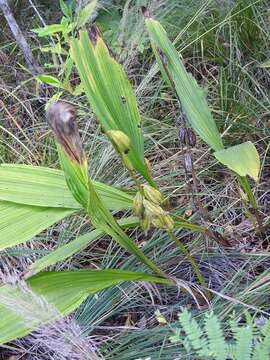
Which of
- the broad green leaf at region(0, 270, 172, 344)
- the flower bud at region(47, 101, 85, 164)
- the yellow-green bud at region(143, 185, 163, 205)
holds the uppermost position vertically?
the flower bud at region(47, 101, 85, 164)

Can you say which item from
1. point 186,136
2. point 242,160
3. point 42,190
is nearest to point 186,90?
point 186,136

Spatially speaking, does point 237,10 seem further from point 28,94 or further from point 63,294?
point 63,294

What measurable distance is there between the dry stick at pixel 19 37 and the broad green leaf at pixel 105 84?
0.91 meters

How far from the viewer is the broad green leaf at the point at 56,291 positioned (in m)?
1.05

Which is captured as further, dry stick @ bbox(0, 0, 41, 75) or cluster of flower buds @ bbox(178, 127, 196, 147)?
dry stick @ bbox(0, 0, 41, 75)

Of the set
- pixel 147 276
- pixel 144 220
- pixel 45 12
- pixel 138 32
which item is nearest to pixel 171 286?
pixel 147 276

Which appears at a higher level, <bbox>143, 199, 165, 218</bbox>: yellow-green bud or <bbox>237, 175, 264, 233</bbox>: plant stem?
<bbox>143, 199, 165, 218</bbox>: yellow-green bud

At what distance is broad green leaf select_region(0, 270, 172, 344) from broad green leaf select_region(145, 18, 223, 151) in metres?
0.38

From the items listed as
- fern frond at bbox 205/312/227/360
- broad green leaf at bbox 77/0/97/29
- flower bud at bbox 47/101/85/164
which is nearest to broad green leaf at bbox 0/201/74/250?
flower bud at bbox 47/101/85/164

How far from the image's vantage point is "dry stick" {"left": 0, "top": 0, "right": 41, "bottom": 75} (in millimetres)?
2170

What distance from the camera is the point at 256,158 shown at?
4.02ft

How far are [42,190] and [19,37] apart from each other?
1.04 metres

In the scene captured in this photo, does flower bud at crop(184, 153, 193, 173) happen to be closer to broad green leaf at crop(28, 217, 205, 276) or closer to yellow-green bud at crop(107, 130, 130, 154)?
broad green leaf at crop(28, 217, 205, 276)

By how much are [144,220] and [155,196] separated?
2.3 inches
